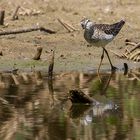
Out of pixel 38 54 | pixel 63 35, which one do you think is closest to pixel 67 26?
pixel 63 35

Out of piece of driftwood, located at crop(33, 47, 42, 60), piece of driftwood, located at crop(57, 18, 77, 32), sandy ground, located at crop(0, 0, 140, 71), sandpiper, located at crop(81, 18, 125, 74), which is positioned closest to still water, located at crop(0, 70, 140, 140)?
sandpiper, located at crop(81, 18, 125, 74)

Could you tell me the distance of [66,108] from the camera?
10.7m

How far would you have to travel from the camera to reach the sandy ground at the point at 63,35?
15.2 m

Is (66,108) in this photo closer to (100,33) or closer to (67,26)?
(100,33)

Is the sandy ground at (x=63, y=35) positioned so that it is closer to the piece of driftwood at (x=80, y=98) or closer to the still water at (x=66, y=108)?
the still water at (x=66, y=108)

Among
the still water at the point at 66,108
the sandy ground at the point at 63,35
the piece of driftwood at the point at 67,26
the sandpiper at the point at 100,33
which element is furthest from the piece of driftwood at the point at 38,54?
the piece of driftwood at the point at 67,26

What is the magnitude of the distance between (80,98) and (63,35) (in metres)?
6.71

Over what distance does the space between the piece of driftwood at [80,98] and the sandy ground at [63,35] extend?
3.72 meters

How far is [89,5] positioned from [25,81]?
752 centimetres

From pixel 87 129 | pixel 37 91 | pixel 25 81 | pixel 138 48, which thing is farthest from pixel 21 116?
pixel 138 48

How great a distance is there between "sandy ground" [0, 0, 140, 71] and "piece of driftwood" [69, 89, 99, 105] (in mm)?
3719

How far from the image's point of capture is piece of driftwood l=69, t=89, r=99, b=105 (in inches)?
422

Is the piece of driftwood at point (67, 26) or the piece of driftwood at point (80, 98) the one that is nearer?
the piece of driftwood at point (80, 98)

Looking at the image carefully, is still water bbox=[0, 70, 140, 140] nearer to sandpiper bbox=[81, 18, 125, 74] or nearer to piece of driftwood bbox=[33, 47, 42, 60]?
sandpiper bbox=[81, 18, 125, 74]
